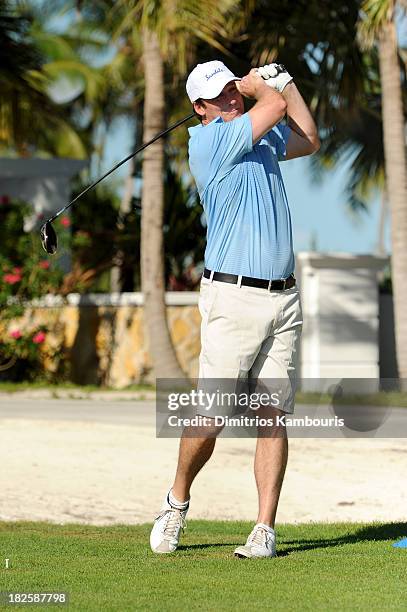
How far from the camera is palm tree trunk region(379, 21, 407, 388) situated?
638 inches

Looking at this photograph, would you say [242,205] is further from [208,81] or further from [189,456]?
[189,456]

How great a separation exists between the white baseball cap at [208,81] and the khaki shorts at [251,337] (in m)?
0.81

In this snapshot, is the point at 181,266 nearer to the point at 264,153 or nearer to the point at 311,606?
the point at 264,153

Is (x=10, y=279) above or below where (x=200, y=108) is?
below

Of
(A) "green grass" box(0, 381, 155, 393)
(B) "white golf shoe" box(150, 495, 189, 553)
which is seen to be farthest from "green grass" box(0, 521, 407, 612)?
(A) "green grass" box(0, 381, 155, 393)

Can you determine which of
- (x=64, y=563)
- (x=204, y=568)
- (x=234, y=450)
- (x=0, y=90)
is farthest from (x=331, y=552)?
A: (x=0, y=90)

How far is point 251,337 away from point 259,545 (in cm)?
87

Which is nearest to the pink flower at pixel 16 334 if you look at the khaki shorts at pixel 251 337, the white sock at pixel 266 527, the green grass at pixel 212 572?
the green grass at pixel 212 572

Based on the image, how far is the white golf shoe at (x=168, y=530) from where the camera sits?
613 centimetres

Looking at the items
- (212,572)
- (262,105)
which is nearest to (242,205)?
(262,105)

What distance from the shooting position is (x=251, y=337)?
6020 millimetres

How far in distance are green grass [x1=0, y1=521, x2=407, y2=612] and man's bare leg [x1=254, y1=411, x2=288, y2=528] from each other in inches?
9.5

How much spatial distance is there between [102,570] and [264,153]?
190 cm

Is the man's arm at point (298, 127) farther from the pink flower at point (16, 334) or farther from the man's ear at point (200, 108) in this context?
the pink flower at point (16, 334)
